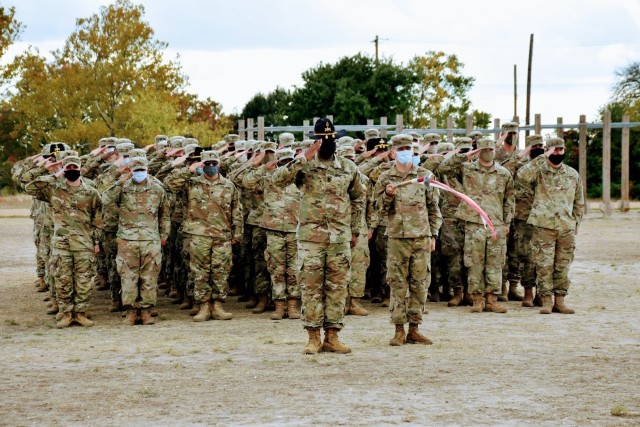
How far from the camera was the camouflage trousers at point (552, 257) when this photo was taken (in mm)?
13977

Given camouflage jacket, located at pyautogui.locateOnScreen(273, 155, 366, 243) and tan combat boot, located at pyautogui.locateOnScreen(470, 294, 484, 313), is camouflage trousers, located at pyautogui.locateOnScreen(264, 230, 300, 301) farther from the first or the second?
camouflage jacket, located at pyautogui.locateOnScreen(273, 155, 366, 243)

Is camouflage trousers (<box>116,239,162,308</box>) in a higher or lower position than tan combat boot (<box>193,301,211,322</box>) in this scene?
higher

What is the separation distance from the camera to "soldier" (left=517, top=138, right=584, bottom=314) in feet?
45.8

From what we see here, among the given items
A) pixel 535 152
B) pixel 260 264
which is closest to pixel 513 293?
pixel 535 152

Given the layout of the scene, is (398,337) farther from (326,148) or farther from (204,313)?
(204,313)

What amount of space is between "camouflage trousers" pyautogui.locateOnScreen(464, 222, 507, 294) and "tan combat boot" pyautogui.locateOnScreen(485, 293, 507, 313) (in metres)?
0.13

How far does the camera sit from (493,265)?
14.2m

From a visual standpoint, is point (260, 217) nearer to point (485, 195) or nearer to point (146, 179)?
point (146, 179)

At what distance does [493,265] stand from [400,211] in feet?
10.7

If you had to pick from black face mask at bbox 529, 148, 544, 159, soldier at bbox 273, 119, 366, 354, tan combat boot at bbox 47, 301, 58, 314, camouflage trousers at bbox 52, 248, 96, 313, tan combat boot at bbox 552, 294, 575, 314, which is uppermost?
black face mask at bbox 529, 148, 544, 159

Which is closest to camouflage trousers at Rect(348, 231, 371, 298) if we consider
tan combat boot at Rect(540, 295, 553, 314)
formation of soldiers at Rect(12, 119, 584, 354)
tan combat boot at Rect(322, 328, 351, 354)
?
formation of soldiers at Rect(12, 119, 584, 354)

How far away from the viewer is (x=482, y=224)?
14266mm

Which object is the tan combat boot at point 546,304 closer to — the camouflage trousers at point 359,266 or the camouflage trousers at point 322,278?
the camouflage trousers at point 359,266

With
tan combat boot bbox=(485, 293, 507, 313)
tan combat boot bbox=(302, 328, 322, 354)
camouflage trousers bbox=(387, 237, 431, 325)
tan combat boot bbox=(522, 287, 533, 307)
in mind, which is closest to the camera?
tan combat boot bbox=(302, 328, 322, 354)
